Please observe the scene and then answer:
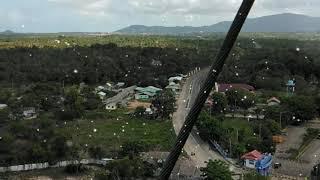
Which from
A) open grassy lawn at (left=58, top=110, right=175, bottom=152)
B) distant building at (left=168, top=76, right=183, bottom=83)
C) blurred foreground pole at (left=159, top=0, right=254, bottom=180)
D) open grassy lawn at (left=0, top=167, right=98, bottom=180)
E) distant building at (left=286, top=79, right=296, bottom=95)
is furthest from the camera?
distant building at (left=168, top=76, right=183, bottom=83)

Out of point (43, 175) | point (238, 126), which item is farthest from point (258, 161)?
point (43, 175)

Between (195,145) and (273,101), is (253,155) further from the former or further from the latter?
(273,101)

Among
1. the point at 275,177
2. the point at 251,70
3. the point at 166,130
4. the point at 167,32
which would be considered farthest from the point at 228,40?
the point at 167,32

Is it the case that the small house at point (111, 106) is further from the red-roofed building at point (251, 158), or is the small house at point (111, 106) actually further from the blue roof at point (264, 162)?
the blue roof at point (264, 162)

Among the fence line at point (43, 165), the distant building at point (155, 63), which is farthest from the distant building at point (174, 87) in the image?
the fence line at point (43, 165)

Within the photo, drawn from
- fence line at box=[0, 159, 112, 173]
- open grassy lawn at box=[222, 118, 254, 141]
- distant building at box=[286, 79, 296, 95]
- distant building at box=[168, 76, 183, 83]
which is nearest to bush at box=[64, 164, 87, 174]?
fence line at box=[0, 159, 112, 173]

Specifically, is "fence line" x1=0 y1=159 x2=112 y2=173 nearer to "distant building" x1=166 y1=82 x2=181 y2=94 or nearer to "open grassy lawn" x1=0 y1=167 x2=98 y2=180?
"open grassy lawn" x1=0 y1=167 x2=98 y2=180

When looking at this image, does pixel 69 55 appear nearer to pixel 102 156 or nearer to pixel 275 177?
pixel 102 156
